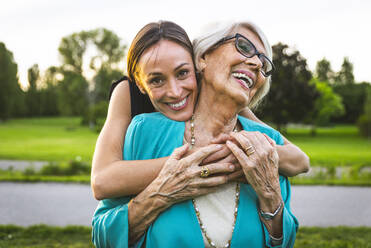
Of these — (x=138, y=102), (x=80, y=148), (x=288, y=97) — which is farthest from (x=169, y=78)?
(x=288, y=97)

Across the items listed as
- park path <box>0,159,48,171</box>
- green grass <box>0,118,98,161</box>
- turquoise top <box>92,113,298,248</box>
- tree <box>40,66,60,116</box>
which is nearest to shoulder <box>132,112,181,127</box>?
turquoise top <box>92,113,298,248</box>

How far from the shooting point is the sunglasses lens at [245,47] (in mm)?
2043

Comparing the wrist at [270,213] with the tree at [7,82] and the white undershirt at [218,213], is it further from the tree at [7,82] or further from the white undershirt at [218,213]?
the tree at [7,82]

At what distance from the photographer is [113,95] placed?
8.15ft

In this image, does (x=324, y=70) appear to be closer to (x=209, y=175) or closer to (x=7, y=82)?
(x=7, y=82)

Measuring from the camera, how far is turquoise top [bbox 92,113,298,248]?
190cm

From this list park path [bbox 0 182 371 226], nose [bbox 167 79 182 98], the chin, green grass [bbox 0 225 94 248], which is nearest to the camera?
nose [bbox 167 79 182 98]

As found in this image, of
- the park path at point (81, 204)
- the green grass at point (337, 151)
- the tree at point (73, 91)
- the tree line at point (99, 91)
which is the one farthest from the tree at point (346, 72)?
the park path at point (81, 204)

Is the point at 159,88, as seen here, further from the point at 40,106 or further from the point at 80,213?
the point at 40,106

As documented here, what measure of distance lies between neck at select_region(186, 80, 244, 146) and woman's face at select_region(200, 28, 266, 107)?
63mm

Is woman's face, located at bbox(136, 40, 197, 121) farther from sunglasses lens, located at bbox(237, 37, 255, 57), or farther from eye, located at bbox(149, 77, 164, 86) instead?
sunglasses lens, located at bbox(237, 37, 255, 57)

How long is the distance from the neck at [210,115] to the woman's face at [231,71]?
63 millimetres

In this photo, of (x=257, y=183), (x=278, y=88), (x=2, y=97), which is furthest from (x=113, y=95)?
(x=2, y=97)

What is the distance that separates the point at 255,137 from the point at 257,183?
26 centimetres
